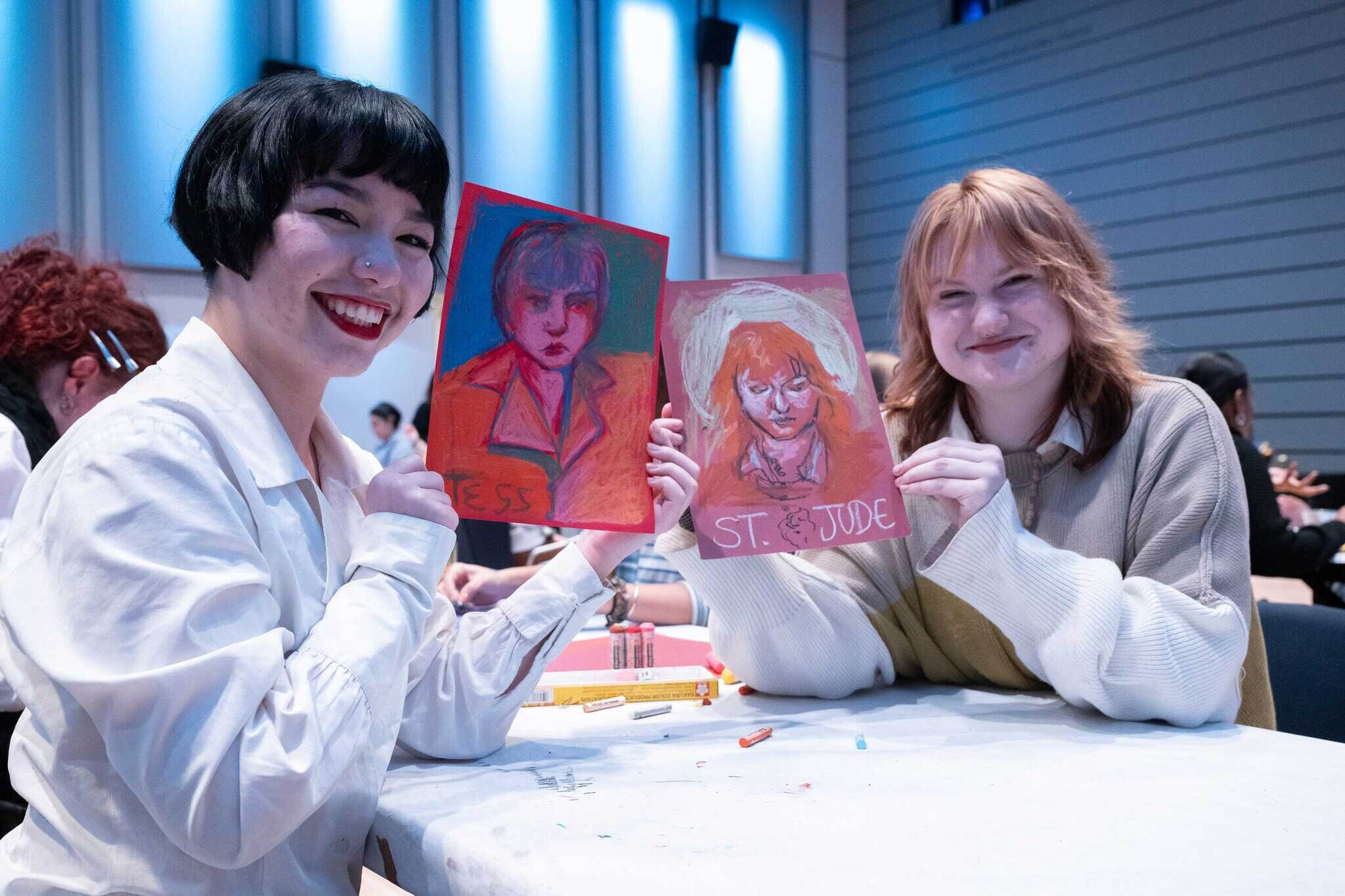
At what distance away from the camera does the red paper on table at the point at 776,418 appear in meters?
1.39

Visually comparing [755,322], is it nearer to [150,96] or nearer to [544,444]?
[544,444]

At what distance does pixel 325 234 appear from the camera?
1046 mm

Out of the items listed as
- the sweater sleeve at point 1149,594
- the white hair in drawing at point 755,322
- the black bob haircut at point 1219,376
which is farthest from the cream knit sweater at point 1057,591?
the black bob haircut at point 1219,376

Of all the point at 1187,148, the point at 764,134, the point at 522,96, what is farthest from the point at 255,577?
the point at 764,134

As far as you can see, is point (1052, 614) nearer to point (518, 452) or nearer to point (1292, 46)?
point (518, 452)

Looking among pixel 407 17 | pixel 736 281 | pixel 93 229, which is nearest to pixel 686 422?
pixel 736 281

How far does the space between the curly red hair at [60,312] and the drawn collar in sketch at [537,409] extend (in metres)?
1.38

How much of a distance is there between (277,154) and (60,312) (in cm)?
145

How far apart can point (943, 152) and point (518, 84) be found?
334 centimetres

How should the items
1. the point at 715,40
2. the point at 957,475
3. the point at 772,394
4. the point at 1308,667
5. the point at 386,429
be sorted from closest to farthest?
the point at 957,475 → the point at 772,394 → the point at 1308,667 → the point at 386,429 → the point at 715,40

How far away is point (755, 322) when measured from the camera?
57.0 inches

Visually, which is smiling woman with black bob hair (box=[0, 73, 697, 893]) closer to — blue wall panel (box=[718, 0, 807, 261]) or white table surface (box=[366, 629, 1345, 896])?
white table surface (box=[366, 629, 1345, 896])

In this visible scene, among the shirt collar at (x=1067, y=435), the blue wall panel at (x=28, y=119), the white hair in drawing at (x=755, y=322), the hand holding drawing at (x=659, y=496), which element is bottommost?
the hand holding drawing at (x=659, y=496)

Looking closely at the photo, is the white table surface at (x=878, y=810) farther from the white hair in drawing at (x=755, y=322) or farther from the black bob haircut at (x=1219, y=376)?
the black bob haircut at (x=1219, y=376)
